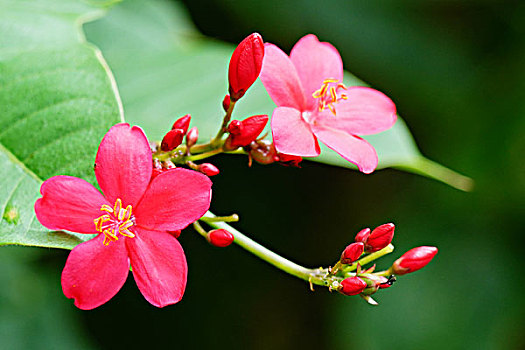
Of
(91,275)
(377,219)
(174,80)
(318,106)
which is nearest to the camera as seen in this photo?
(91,275)

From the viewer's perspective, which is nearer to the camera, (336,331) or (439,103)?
(336,331)

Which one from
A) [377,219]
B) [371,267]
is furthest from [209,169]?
[377,219]

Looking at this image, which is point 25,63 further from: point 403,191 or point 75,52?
point 403,191

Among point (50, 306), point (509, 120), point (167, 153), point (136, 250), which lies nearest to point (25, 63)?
point (167, 153)

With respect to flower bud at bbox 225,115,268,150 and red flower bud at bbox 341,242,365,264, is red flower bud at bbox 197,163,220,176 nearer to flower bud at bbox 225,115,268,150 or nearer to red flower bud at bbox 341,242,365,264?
flower bud at bbox 225,115,268,150

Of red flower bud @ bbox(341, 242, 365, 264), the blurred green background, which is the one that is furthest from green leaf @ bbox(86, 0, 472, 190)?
red flower bud @ bbox(341, 242, 365, 264)

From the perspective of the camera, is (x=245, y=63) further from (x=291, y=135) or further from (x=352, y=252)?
(x=352, y=252)
